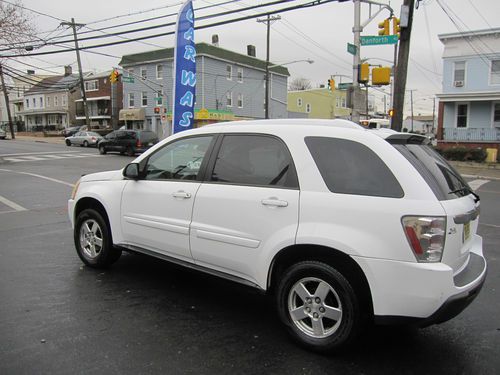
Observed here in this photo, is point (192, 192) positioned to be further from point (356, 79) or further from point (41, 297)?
point (356, 79)

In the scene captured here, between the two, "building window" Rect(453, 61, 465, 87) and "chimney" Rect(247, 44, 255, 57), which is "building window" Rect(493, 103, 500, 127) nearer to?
"building window" Rect(453, 61, 465, 87)

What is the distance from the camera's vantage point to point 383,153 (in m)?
3.28

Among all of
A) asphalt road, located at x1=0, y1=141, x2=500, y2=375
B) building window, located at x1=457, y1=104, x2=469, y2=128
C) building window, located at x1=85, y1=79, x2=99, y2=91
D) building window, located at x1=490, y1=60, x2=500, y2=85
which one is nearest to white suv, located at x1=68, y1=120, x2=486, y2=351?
asphalt road, located at x1=0, y1=141, x2=500, y2=375

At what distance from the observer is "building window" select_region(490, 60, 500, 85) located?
90.8 ft

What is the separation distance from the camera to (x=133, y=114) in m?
44.8

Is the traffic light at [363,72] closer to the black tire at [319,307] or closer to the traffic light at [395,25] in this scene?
the traffic light at [395,25]

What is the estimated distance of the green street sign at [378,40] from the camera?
13.5 metres

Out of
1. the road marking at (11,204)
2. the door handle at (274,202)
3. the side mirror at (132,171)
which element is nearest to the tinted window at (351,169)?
the door handle at (274,202)

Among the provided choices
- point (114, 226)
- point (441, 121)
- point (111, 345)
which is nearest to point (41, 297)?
point (114, 226)

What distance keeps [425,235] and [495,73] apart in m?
29.2

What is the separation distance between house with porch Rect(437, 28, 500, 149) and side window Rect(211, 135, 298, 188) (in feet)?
87.4

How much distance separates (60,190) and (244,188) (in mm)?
10255

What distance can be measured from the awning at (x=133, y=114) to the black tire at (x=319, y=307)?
142 feet

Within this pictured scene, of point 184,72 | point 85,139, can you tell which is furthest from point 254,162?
point 85,139
